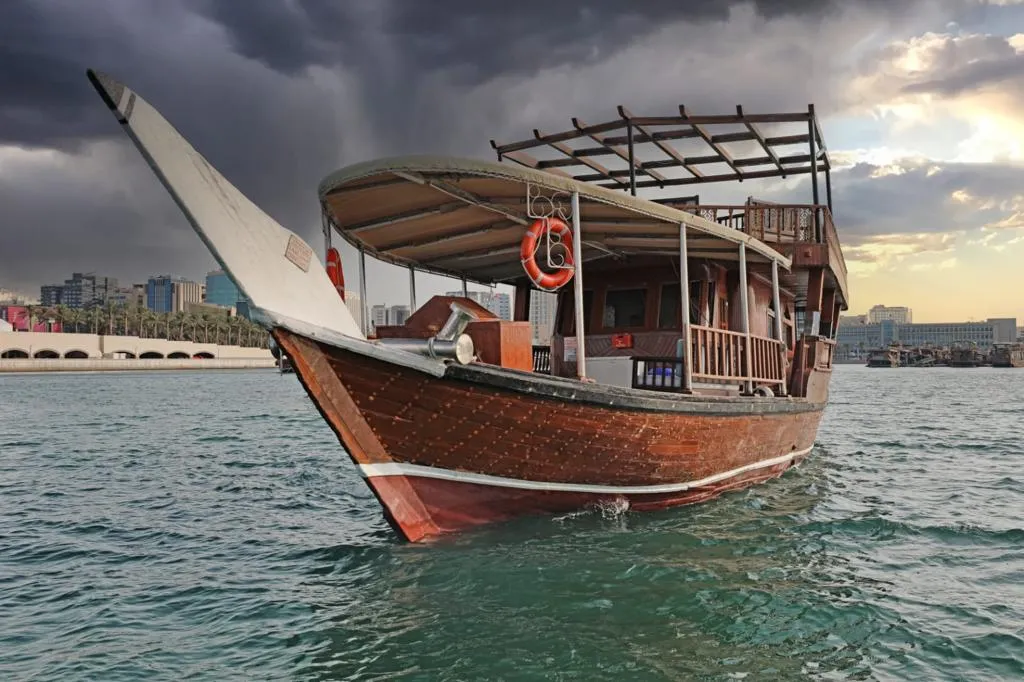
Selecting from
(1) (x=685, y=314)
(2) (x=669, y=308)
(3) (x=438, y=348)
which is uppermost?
(2) (x=669, y=308)

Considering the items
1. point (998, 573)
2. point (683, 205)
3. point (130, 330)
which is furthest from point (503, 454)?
point (130, 330)

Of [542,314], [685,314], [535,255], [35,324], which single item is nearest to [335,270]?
[535,255]

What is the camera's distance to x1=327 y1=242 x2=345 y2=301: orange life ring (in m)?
8.41

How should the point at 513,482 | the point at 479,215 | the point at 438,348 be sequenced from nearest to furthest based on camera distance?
the point at 438,348
the point at 513,482
the point at 479,215

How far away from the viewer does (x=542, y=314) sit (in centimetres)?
1319

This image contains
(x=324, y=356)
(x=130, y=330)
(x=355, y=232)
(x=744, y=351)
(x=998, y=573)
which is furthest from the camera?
(x=130, y=330)

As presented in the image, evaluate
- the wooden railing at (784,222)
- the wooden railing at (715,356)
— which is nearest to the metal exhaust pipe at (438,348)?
the wooden railing at (715,356)

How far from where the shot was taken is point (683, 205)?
11.2 m

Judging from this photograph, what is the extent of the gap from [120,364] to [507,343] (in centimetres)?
10198

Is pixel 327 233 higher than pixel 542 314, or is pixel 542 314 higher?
pixel 327 233

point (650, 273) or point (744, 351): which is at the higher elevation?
point (650, 273)

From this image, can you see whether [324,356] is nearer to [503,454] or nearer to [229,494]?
[503,454]

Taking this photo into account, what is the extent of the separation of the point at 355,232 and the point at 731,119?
679 centimetres

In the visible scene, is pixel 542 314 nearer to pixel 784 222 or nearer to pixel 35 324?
pixel 784 222
